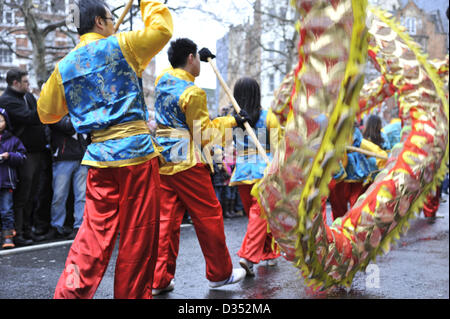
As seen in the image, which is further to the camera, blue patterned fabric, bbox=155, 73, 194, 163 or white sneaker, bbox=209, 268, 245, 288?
white sneaker, bbox=209, 268, 245, 288

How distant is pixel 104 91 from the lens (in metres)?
2.71

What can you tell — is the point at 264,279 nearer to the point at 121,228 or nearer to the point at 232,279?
the point at 232,279

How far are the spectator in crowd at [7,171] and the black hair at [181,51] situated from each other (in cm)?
276

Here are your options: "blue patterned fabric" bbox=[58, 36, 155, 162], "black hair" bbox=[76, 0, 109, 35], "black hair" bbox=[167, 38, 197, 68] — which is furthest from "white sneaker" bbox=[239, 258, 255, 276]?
"black hair" bbox=[76, 0, 109, 35]

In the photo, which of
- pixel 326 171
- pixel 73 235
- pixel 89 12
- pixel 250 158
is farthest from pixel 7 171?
pixel 326 171

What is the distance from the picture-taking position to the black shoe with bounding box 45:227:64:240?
621 cm

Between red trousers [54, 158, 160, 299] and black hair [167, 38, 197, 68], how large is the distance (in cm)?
116

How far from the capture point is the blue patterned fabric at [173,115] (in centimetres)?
352

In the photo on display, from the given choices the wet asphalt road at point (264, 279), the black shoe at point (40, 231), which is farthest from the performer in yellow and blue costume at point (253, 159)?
the black shoe at point (40, 231)

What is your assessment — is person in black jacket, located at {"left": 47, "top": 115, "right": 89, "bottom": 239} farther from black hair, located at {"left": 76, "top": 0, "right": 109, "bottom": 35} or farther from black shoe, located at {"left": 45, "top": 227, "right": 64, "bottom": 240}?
black hair, located at {"left": 76, "top": 0, "right": 109, "bottom": 35}

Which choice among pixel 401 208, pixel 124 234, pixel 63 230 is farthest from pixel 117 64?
pixel 63 230

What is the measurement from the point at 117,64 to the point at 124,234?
35.6 inches

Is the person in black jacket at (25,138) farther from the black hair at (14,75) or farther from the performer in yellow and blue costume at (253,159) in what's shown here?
the performer in yellow and blue costume at (253,159)
